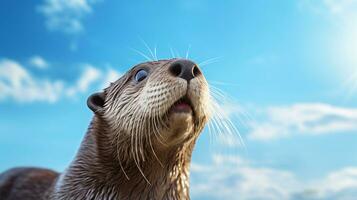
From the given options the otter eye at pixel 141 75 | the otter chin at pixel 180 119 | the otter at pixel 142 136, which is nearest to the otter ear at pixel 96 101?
the otter at pixel 142 136

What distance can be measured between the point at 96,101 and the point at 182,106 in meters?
1.20

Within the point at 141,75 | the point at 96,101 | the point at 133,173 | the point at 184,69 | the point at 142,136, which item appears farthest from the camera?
the point at 96,101

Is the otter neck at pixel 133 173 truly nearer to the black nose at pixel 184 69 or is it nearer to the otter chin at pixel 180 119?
the otter chin at pixel 180 119

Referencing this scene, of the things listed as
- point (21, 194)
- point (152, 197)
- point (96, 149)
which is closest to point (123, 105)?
point (96, 149)

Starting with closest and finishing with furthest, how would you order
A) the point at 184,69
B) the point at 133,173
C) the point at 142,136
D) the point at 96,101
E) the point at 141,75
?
the point at 184,69 → the point at 142,136 → the point at 133,173 → the point at 141,75 → the point at 96,101

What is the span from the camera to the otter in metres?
4.31

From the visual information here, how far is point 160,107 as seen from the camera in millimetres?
4312

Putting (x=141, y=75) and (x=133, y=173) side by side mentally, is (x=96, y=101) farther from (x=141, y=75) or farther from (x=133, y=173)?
(x=133, y=173)

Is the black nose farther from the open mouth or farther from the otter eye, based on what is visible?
the otter eye

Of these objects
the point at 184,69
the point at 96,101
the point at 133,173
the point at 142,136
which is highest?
the point at 96,101

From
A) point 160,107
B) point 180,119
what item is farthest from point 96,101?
point 180,119

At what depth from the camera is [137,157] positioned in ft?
15.1

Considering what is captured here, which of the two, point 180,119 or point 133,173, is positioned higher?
point 180,119

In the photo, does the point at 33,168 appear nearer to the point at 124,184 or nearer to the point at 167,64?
the point at 124,184
